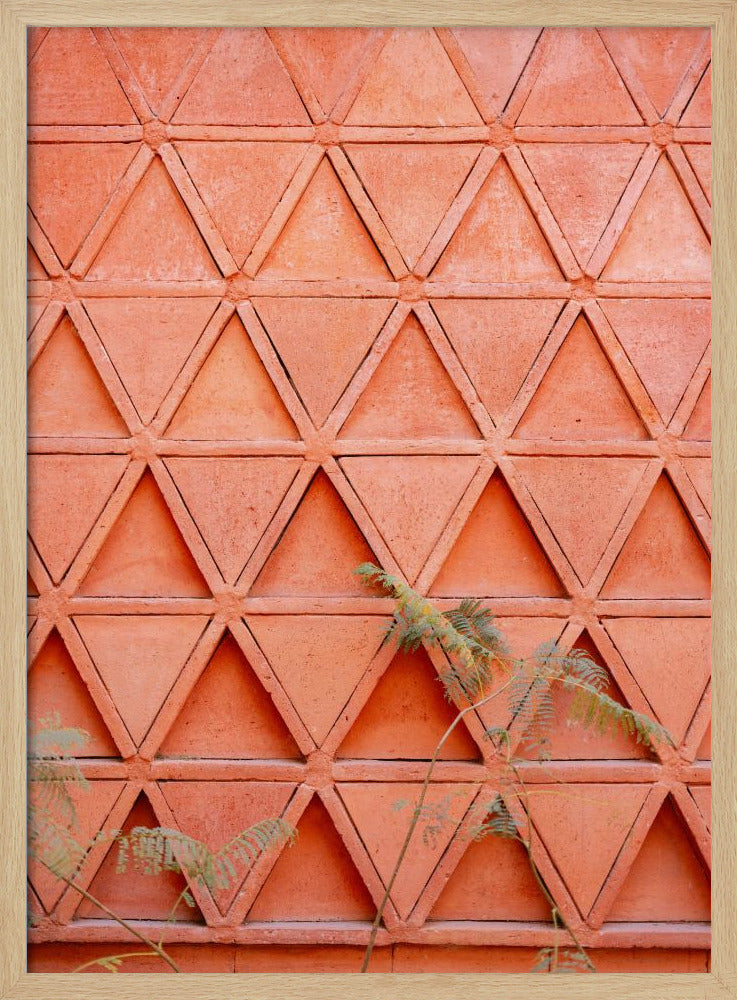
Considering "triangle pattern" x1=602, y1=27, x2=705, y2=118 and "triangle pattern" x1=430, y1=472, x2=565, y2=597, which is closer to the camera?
"triangle pattern" x1=602, y1=27, x2=705, y2=118

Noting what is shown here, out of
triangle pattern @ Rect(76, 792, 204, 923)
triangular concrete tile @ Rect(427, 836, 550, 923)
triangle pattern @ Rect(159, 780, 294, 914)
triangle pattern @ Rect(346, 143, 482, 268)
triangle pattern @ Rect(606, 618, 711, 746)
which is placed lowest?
triangle pattern @ Rect(76, 792, 204, 923)

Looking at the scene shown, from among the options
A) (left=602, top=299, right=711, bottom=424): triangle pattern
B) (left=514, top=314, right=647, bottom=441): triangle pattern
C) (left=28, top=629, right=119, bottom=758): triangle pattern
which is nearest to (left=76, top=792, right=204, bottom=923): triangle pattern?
(left=28, top=629, right=119, bottom=758): triangle pattern

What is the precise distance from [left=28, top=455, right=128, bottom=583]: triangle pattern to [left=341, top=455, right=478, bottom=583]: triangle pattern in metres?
0.64

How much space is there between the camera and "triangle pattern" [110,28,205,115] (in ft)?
6.90

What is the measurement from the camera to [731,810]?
183cm

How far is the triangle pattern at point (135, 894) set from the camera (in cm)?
215

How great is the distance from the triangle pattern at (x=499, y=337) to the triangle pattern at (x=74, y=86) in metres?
1.02

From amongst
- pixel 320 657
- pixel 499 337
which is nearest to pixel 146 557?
pixel 320 657

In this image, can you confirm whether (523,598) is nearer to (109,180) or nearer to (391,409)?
(391,409)

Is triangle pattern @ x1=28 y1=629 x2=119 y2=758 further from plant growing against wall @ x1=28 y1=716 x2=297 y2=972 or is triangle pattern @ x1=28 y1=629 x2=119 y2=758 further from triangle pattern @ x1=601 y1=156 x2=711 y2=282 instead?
triangle pattern @ x1=601 y1=156 x2=711 y2=282

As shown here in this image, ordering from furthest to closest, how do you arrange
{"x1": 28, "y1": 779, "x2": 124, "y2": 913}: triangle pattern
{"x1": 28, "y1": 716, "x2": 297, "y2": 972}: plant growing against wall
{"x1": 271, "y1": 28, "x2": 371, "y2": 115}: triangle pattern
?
{"x1": 271, "y1": 28, "x2": 371, "y2": 115}: triangle pattern < {"x1": 28, "y1": 779, "x2": 124, "y2": 913}: triangle pattern < {"x1": 28, "y1": 716, "x2": 297, "y2": 972}: plant growing against wall

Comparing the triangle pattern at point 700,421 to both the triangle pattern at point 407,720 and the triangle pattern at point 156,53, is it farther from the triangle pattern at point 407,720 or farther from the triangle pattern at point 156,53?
the triangle pattern at point 156,53

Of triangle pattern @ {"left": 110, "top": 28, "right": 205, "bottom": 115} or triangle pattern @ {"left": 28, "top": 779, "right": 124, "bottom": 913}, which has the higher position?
triangle pattern @ {"left": 110, "top": 28, "right": 205, "bottom": 115}

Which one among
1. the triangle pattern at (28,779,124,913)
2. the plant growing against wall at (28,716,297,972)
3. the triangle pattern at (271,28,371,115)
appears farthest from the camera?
the triangle pattern at (271,28,371,115)
